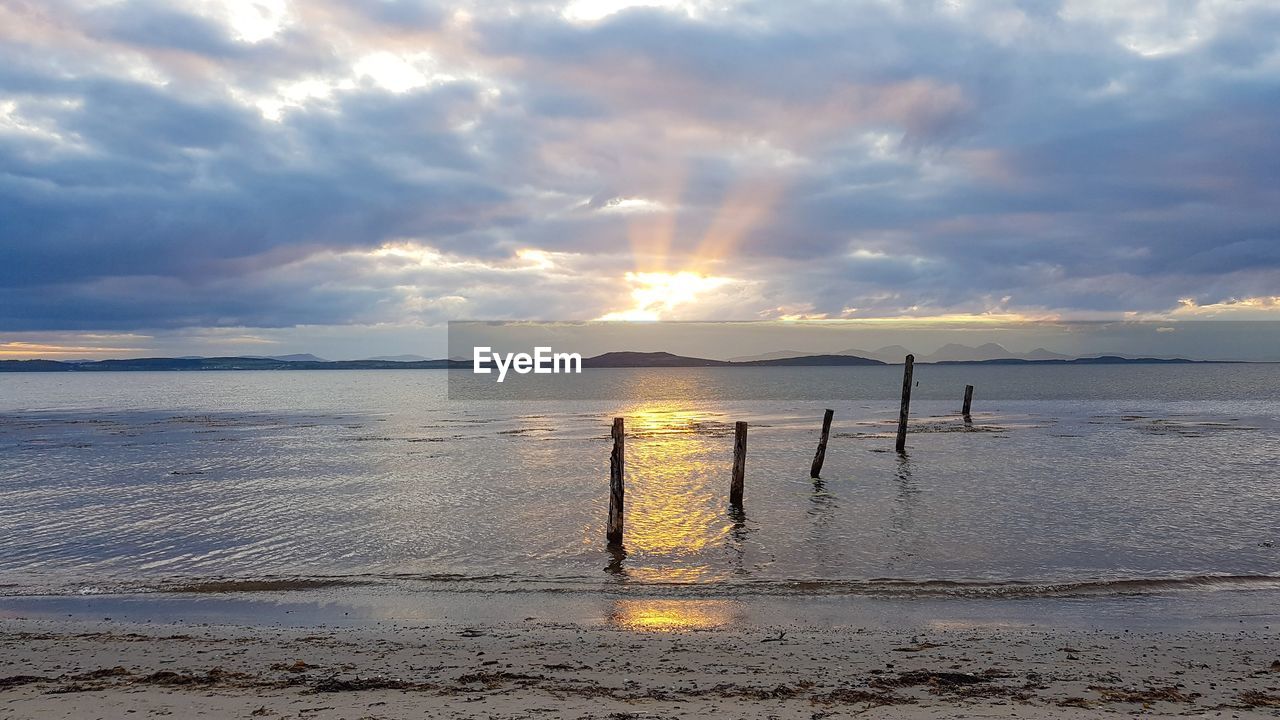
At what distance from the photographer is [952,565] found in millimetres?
16500

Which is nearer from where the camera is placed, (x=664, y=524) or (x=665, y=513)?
(x=664, y=524)

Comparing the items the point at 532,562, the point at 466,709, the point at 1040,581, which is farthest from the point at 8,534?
the point at 1040,581

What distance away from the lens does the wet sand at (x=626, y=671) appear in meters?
8.28

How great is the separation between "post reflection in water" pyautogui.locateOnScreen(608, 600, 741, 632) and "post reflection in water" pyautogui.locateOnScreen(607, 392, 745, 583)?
174cm

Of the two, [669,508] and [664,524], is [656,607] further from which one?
[669,508]

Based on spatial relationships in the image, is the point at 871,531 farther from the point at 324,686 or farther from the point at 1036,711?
the point at 324,686

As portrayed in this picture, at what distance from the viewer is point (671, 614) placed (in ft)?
42.7

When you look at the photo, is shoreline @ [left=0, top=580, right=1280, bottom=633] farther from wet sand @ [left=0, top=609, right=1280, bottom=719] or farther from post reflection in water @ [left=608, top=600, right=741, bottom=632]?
wet sand @ [left=0, top=609, right=1280, bottom=719]

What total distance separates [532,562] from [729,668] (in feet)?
27.3

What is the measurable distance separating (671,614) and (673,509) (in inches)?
429

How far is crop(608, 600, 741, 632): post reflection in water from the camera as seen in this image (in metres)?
Answer: 12.1

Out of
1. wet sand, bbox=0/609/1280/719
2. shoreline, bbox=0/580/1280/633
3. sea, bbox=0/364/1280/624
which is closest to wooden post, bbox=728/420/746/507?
sea, bbox=0/364/1280/624

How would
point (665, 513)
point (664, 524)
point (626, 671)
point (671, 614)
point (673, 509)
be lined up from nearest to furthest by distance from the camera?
point (626, 671) < point (671, 614) < point (664, 524) < point (665, 513) < point (673, 509)

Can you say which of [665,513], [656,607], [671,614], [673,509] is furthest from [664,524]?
[671,614]
